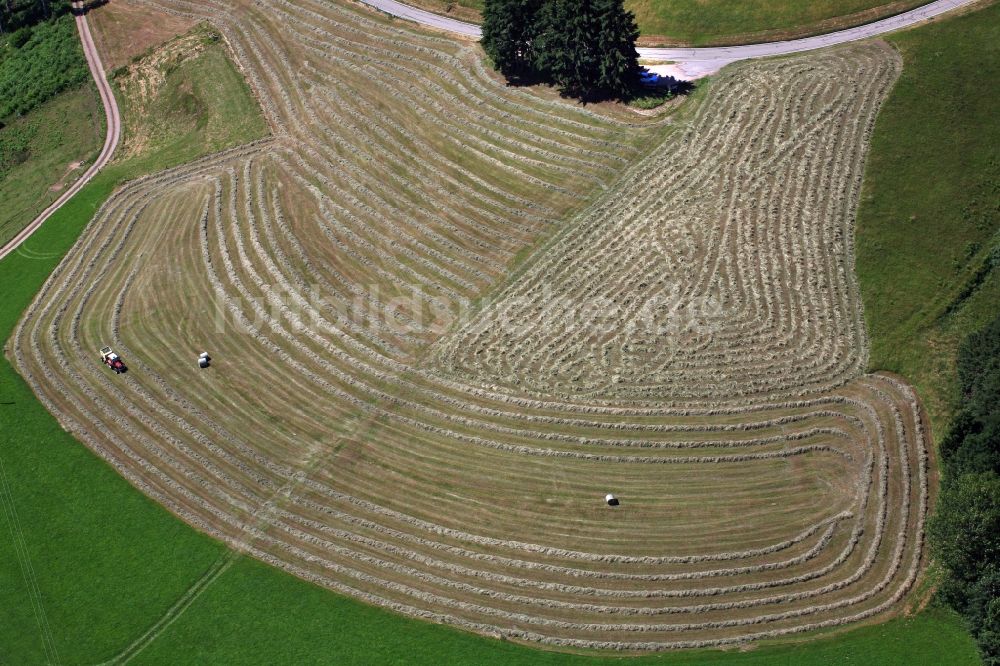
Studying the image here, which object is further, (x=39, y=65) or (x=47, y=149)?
(x=39, y=65)

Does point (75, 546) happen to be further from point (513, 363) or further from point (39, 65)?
point (39, 65)

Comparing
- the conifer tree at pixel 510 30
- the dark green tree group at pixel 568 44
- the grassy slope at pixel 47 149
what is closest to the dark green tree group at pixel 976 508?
the dark green tree group at pixel 568 44

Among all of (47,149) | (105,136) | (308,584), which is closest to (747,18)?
(105,136)

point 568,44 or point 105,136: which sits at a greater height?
point 568,44

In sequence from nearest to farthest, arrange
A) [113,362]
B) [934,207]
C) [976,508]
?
[976,508] < [113,362] < [934,207]

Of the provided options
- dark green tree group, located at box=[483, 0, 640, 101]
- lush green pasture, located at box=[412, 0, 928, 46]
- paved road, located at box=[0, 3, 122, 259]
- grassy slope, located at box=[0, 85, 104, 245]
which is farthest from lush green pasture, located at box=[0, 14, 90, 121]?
lush green pasture, located at box=[412, 0, 928, 46]

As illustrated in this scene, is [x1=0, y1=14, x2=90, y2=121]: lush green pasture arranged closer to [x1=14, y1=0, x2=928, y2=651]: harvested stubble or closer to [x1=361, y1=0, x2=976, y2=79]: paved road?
[x1=14, y1=0, x2=928, y2=651]: harvested stubble

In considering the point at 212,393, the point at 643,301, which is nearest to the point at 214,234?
the point at 212,393
